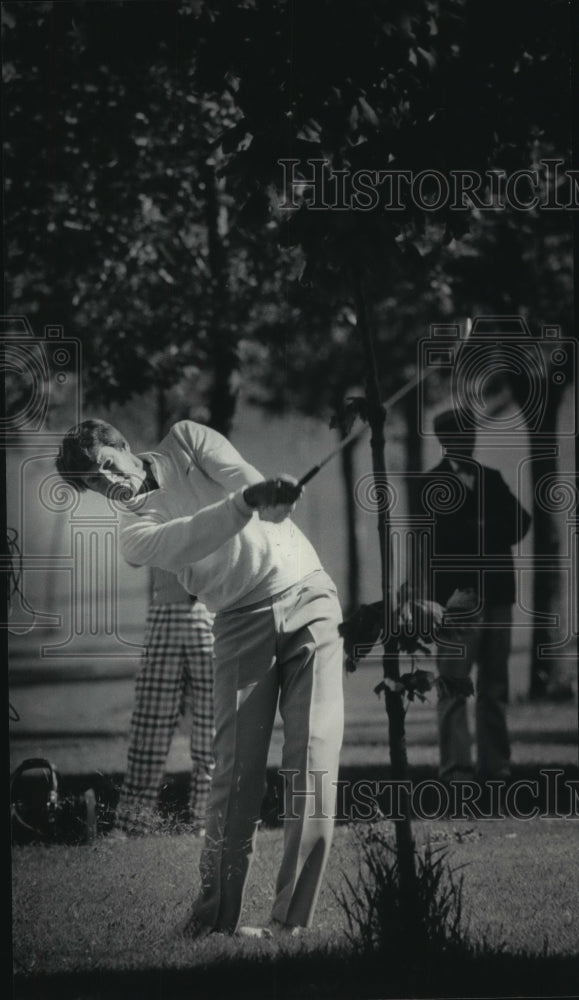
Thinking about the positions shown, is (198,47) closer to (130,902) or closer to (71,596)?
A: (71,596)

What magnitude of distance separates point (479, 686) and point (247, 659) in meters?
2.82

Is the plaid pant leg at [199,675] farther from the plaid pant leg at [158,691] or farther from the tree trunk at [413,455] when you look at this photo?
the tree trunk at [413,455]

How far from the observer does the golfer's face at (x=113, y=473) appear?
4.36 m

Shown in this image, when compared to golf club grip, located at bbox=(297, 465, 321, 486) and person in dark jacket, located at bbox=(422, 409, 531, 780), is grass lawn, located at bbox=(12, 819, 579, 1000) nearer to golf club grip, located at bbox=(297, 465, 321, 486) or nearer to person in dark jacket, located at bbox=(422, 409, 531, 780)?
person in dark jacket, located at bbox=(422, 409, 531, 780)

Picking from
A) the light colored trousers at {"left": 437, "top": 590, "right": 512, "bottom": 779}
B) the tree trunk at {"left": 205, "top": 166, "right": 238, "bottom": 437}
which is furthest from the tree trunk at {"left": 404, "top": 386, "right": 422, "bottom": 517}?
the tree trunk at {"left": 205, "top": 166, "right": 238, "bottom": 437}

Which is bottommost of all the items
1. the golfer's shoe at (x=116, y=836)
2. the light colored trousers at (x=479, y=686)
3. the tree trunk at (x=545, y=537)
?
the golfer's shoe at (x=116, y=836)

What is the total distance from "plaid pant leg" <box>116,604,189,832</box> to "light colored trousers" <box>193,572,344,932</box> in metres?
0.63

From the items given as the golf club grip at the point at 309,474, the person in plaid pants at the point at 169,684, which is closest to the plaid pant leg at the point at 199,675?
the person in plaid pants at the point at 169,684

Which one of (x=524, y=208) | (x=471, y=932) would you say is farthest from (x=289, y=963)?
(x=524, y=208)

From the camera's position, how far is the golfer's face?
14.3 feet

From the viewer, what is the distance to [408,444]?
562cm

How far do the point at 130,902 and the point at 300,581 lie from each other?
118cm

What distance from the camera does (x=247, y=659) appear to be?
4.34 metres

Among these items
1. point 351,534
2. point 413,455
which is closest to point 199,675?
point 351,534
